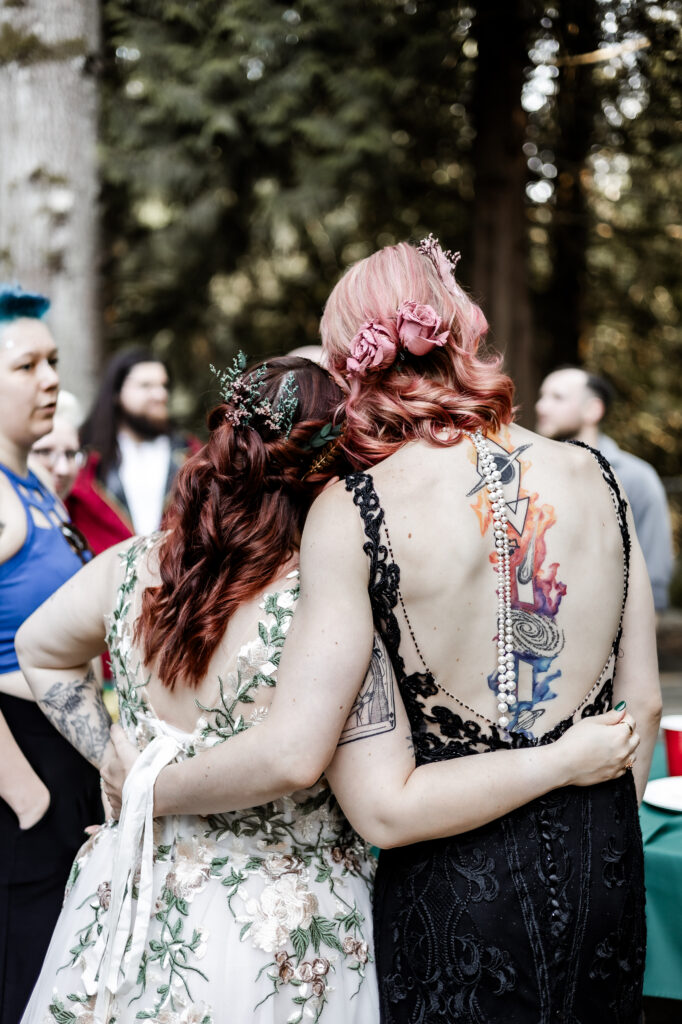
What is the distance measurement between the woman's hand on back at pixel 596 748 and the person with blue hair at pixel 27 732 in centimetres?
99

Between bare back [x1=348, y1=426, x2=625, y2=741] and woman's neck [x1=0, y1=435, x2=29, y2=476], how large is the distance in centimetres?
136

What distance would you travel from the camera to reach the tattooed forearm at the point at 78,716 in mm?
1984

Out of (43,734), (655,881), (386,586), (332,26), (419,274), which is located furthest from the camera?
(332,26)

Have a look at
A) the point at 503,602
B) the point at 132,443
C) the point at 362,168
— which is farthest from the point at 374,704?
the point at 362,168

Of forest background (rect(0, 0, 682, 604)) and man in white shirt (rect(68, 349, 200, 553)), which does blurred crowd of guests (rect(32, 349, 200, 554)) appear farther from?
forest background (rect(0, 0, 682, 604))

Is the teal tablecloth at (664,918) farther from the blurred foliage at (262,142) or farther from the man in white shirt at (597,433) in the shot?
the blurred foliage at (262,142)

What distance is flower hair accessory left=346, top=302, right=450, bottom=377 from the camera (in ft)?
4.99

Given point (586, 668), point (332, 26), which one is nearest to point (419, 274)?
point (586, 668)

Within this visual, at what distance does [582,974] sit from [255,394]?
43.9 inches

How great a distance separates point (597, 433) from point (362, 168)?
248 centimetres

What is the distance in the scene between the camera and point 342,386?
165 centimetres

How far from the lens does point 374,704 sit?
1539 millimetres

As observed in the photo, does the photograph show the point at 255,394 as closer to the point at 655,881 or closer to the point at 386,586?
the point at 386,586

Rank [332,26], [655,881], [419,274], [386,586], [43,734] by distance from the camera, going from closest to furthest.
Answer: [386,586] < [419,274] < [655,881] < [43,734] < [332,26]
